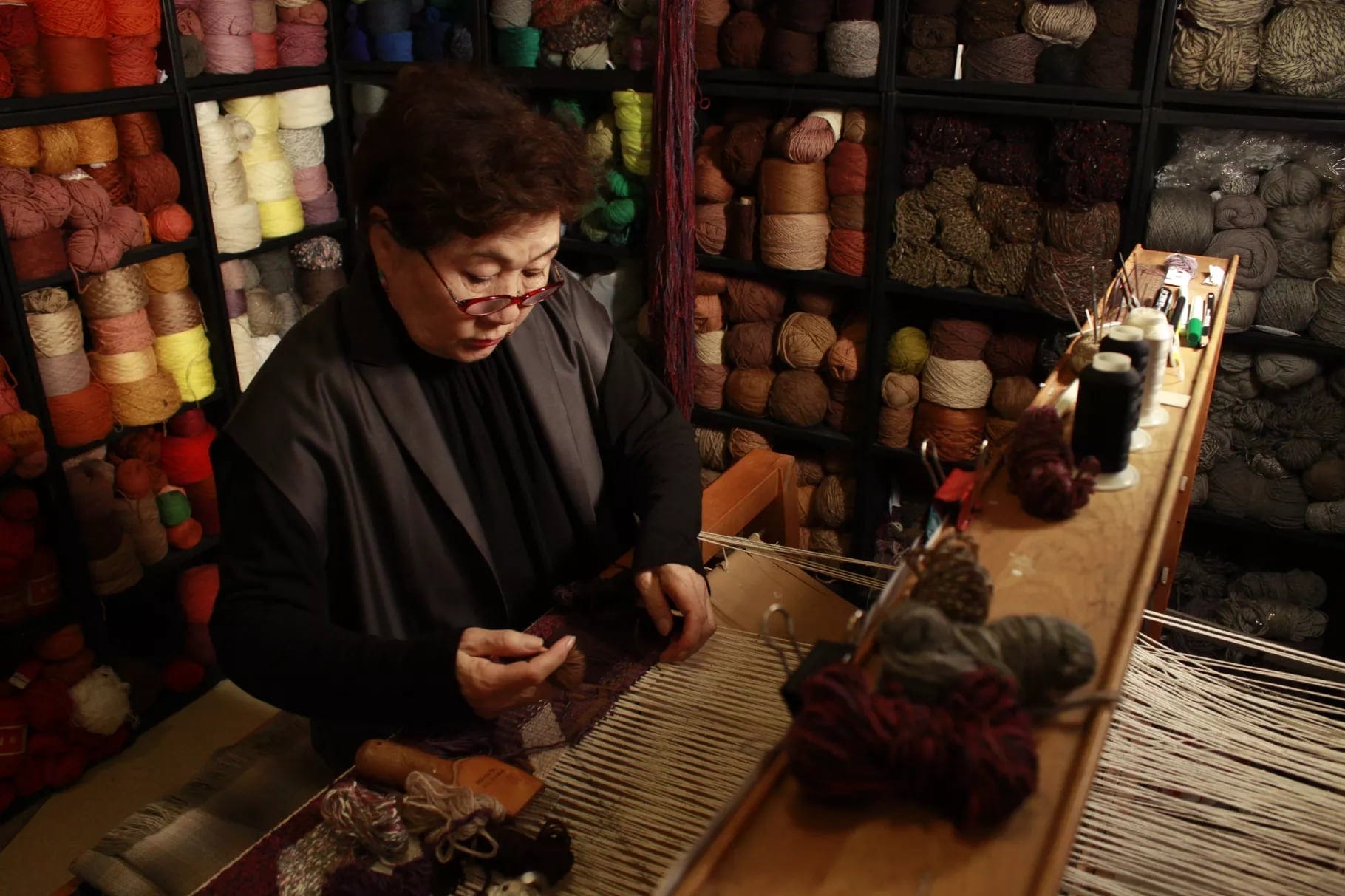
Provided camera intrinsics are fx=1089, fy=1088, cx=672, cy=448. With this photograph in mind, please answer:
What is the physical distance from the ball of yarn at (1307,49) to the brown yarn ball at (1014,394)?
0.95 meters

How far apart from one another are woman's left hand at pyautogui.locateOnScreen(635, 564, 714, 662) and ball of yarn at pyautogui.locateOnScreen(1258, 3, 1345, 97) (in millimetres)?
1918

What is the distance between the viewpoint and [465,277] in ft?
4.94

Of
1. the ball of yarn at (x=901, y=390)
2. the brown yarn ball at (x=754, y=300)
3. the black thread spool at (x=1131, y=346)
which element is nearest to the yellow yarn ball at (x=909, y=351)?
the ball of yarn at (x=901, y=390)

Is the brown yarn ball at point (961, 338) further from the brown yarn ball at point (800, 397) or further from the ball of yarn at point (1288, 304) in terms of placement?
the ball of yarn at point (1288, 304)

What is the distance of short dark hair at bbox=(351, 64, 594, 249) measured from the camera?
4.75 ft

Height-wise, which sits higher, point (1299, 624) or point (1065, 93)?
point (1065, 93)

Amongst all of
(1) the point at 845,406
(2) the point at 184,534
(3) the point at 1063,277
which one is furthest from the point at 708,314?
(2) the point at 184,534

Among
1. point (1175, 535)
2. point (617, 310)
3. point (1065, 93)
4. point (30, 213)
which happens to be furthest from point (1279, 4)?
point (30, 213)

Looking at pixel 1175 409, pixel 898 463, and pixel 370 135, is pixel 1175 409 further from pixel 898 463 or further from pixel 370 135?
pixel 898 463

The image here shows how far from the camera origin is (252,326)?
3.49m

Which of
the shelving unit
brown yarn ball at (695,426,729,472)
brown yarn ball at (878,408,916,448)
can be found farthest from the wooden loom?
the shelving unit

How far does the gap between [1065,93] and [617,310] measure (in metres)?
Result: 1.48

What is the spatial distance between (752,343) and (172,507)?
1.81 m

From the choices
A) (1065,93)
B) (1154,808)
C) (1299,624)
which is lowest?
(1299,624)
